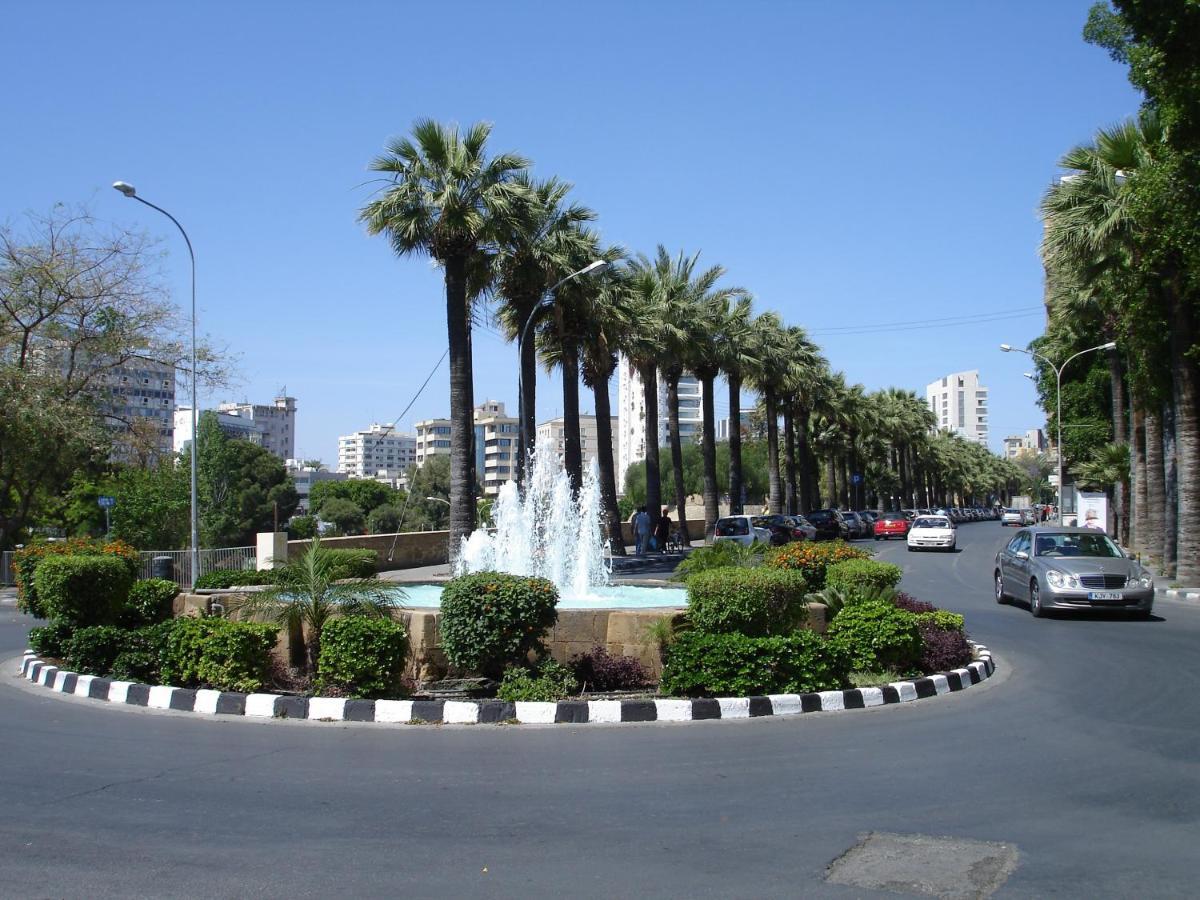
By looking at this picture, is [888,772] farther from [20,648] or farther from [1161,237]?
[1161,237]

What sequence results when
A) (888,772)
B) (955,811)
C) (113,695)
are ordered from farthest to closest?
(113,695), (888,772), (955,811)

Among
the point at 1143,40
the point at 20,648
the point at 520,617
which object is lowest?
the point at 20,648

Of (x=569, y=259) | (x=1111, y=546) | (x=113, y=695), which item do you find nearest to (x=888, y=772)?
(x=113, y=695)

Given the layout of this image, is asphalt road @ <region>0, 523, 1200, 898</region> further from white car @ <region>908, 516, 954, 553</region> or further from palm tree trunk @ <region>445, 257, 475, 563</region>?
white car @ <region>908, 516, 954, 553</region>

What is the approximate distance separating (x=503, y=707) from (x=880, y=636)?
166 inches

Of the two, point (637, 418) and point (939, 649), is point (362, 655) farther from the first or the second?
point (637, 418)

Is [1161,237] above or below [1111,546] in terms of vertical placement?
above

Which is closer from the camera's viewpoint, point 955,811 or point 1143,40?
point 955,811

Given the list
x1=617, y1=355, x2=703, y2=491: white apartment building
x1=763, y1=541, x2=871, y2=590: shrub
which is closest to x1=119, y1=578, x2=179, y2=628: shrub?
x1=763, y1=541, x2=871, y2=590: shrub

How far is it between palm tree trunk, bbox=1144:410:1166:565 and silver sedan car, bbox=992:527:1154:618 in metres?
10.7

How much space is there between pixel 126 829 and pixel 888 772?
16.5 feet

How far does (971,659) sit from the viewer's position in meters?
12.3

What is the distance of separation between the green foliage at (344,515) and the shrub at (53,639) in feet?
291

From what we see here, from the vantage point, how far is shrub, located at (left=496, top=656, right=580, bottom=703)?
9.79m
